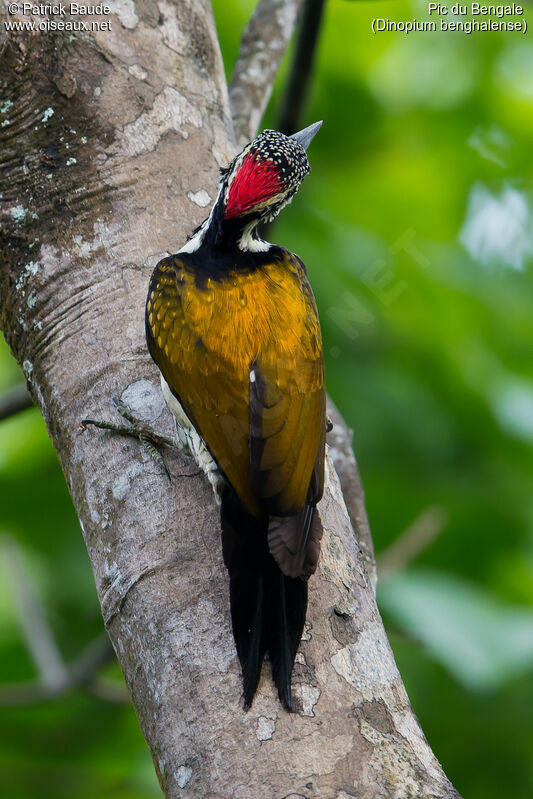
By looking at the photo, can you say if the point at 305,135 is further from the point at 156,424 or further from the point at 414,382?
the point at 414,382

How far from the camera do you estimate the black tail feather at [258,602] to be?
180 centimetres

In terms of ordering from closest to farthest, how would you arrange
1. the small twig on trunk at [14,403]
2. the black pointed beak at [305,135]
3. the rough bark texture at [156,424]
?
the rough bark texture at [156,424] → the black pointed beak at [305,135] → the small twig on trunk at [14,403]

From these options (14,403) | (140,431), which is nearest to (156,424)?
(140,431)

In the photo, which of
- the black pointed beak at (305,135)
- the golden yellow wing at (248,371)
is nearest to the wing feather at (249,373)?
the golden yellow wing at (248,371)

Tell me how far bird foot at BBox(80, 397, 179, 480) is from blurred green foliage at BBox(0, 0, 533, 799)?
197 cm

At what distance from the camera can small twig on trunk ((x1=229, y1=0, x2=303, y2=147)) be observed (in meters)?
3.27

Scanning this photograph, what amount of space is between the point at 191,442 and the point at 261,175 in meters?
0.79

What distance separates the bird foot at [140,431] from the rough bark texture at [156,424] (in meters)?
0.02

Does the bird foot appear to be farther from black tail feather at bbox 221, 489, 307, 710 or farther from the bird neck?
the bird neck

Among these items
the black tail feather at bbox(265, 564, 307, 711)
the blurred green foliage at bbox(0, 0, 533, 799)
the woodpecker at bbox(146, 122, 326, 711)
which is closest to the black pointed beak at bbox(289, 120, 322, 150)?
the woodpecker at bbox(146, 122, 326, 711)

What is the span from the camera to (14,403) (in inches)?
125

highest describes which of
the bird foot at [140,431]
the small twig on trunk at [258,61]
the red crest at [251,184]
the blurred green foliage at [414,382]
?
the small twig on trunk at [258,61]

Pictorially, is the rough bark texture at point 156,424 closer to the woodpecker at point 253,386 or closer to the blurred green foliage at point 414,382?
the woodpecker at point 253,386

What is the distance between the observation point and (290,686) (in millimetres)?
1786
